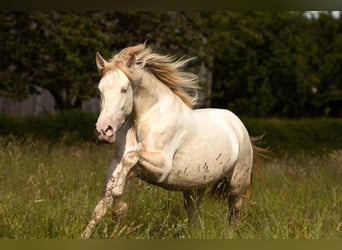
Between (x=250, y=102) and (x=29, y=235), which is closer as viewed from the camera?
(x=29, y=235)

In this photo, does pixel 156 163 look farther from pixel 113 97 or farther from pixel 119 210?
pixel 113 97

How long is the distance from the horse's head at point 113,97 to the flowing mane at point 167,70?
0.78 feet

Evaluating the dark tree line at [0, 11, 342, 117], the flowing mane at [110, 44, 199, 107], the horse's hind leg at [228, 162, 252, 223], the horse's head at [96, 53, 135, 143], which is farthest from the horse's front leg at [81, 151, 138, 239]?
the dark tree line at [0, 11, 342, 117]

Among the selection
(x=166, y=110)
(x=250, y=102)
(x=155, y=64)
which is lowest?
(x=250, y=102)

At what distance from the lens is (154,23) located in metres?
13.5

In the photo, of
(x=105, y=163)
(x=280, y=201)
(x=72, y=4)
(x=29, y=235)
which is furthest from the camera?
(x=105, y=163)

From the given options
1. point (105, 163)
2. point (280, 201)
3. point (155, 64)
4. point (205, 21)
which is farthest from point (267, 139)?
point (155, 64)

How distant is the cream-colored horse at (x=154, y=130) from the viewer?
376 cm

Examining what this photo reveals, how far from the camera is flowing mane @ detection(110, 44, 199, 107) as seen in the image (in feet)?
13.9

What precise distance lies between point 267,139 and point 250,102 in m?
15.2

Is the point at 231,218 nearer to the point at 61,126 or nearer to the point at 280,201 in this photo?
the point at 280,201

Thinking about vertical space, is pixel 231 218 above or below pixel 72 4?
below

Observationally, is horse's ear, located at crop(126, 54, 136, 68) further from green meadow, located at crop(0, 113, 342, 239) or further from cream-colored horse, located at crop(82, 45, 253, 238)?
green meadow, located at crop(0, 113, 342, 239)

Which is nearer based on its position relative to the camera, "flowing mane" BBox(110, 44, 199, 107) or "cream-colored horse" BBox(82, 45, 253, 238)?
"cream-colored horse" BBox(82, 45, 253, 238)
